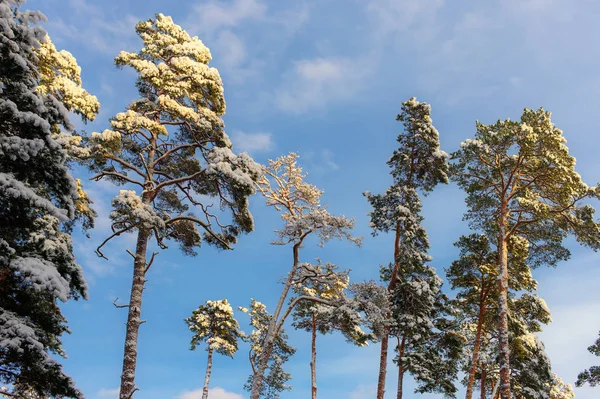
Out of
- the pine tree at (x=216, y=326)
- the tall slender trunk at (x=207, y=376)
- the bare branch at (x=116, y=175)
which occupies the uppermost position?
the bare branch at (x=116, y=175)

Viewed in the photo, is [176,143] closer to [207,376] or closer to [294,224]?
[294,224]

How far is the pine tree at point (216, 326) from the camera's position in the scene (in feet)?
111

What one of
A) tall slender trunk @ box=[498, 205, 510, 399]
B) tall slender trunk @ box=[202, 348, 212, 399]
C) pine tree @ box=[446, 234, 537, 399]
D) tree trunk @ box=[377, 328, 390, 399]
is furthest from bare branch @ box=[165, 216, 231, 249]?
tall slender trunk @ box=[202, 348, 212, 399]

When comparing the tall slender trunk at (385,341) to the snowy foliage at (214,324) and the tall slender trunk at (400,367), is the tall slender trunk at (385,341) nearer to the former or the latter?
the tall slender trunk at (400,367)

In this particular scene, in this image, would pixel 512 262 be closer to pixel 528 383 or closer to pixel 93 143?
pixel 528 383

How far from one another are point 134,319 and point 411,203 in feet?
51.3

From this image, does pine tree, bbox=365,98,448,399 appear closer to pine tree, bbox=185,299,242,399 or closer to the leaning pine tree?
the leaning pine tree

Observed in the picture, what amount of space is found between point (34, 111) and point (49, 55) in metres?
6.31

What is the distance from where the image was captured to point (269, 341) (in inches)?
760

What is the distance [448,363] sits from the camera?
2472 cm

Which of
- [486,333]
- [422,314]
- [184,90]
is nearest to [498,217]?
[422,314]

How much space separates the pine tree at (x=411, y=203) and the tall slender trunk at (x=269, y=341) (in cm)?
555

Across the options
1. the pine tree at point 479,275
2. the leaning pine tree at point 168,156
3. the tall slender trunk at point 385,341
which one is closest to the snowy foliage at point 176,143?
the leaning pine tree at point 168,156

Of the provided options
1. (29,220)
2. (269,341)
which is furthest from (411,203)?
(29,220)
